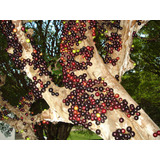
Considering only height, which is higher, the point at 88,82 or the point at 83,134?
the point at 88,82

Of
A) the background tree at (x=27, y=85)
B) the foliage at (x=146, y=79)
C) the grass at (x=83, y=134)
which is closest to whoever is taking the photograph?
the background tree at (x=27, y=85)

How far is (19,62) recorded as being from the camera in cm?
227

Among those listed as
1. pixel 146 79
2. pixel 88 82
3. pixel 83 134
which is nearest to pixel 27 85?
pixel 83 134

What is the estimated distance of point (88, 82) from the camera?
2.22 meters

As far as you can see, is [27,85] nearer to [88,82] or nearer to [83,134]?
[83,134]

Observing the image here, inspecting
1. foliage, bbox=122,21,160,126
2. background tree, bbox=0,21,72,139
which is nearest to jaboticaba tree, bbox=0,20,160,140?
background tree, bbox=0,21,72,139

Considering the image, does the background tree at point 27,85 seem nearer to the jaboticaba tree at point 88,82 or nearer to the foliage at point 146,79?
the jaboticaba tree at point 88,82

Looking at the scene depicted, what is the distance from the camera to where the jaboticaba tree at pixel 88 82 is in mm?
1929

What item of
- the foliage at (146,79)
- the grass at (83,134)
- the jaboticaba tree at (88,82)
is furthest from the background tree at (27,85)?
the foliage at (146,79)

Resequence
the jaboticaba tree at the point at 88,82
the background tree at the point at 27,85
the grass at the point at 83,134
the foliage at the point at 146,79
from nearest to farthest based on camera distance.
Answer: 1. the jaboticaba tree at the point at 88,82
2. the background tree at the point at 27,85
3. the foliage at the point at 146,79
4. the grass at the point at 83,134

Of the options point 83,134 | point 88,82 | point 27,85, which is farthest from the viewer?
point 83,134

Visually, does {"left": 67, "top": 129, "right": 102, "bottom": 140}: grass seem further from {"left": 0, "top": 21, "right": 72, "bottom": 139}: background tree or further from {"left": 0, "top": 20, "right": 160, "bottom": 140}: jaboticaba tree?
{"left": 0, "top": 20, "right": 160, "bottom": 140}: jaboticaba tree

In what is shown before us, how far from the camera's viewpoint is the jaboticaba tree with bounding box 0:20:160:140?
6.33 feet
